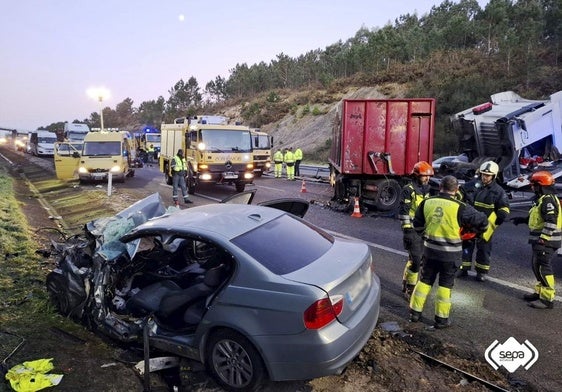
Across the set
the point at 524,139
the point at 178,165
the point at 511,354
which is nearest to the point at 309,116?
the point at 178,165

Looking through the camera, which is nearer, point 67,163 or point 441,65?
point 67,163

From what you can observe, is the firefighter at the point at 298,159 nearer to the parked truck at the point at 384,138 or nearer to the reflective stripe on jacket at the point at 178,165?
the reflective stripe on jacket at the point at 178,165

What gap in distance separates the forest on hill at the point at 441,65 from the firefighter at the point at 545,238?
1926cm

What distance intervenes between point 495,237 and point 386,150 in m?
3.49

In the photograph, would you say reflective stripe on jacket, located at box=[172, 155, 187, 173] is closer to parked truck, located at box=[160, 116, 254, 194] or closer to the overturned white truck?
parked truck, located at box=[160, 116, 254, 194]

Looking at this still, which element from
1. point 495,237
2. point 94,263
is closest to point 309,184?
point 495,237

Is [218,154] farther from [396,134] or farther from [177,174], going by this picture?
[396,134]

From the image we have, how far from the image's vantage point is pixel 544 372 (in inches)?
153

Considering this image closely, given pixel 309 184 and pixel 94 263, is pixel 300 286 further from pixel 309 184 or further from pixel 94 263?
pixel 309 184

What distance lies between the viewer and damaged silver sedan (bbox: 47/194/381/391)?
328 cm

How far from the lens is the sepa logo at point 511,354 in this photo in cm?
405

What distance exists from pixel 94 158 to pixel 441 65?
88.8ft

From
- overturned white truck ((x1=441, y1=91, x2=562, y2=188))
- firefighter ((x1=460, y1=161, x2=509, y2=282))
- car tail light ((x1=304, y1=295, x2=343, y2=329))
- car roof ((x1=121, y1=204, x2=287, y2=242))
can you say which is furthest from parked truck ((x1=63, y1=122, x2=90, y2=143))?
car tail light ((x1=304, y1=295, x2=343, y2=329))

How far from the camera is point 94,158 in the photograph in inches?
696
